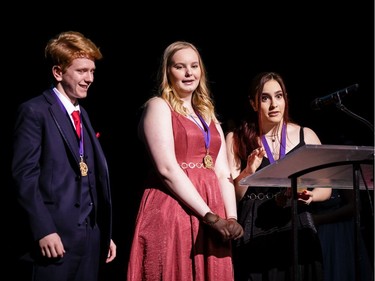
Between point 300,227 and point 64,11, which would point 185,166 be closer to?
point 300,227

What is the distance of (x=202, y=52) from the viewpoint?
4641 mm

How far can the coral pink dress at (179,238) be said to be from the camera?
10.1ft

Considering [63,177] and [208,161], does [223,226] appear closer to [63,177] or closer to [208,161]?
[208,161]

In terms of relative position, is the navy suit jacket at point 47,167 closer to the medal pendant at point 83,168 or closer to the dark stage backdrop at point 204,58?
the medal pendant at point 83,168

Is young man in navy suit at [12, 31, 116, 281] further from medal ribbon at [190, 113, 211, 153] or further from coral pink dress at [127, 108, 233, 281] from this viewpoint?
medal ribbon at [190, 113, 211, 153]

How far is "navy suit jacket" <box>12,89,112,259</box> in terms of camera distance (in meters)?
2.71

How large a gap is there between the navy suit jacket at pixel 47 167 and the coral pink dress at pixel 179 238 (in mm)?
322

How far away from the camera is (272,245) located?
3512 mm

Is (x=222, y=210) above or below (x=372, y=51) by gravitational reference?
below

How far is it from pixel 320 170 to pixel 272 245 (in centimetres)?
75

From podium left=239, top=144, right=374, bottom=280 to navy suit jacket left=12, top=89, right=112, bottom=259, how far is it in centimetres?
75

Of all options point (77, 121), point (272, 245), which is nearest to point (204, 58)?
point (272, 245)

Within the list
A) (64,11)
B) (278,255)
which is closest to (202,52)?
(64,11)

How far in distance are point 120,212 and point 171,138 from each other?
1.17 metres
